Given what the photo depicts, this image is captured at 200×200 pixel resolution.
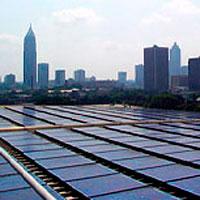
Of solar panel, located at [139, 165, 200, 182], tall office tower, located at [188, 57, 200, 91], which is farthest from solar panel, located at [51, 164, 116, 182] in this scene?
tall office tower, located at [188, 57, 200, 91]

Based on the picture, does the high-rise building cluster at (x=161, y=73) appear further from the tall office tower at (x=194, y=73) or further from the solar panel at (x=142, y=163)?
the solar panel at (x=142, y=163)

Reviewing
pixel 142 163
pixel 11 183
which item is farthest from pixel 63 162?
pixel 11 183

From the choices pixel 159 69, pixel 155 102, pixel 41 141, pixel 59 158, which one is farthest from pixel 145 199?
pixel 159 69

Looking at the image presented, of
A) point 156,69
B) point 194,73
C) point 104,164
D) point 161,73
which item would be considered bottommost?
point 104,164

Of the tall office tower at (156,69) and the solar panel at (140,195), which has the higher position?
the tall office tower at (156,69)

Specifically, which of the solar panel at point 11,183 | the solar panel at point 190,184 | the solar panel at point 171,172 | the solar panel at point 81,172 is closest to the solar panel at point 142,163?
the solar panel at point 171,172

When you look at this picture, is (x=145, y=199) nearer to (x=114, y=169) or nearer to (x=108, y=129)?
(x=114, y=169)

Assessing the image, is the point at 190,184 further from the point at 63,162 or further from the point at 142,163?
the point at 63,162
